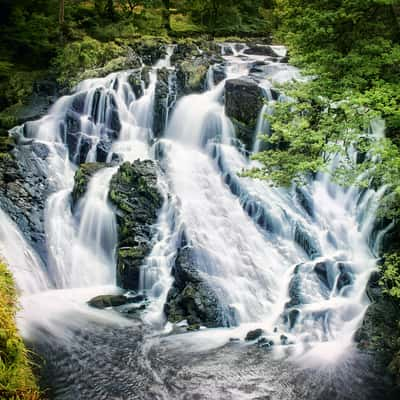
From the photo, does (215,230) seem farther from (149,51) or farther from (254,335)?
(149,51)

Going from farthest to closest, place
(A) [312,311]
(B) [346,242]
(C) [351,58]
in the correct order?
(B) [346,242]
(A) [312,311]
(C) [351,58]

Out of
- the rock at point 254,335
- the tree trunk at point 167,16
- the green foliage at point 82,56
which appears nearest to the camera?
the rock at point 254,335

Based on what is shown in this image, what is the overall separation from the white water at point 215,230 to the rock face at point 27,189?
33 centimetres

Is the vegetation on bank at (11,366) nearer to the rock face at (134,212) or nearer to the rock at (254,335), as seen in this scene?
the rock at (254,335)

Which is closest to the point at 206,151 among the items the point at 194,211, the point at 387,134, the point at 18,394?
the point at 194,211

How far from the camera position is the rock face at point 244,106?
54.5 ft

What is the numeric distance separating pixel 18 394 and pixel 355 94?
6.86 m

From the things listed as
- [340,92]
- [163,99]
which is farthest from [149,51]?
[340,92]

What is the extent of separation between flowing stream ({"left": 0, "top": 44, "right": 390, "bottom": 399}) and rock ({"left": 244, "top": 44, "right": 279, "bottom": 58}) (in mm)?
6538

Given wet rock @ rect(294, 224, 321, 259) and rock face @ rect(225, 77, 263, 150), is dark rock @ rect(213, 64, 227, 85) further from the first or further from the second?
wet rock @ rect(294, 224, 321, 259)

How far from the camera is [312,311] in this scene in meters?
10.5

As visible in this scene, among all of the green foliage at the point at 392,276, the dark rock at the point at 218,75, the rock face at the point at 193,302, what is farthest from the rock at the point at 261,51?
the green foliage at the point at 392,276

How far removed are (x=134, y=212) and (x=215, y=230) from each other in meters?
2.42

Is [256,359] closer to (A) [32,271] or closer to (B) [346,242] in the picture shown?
(B) [346,242]
